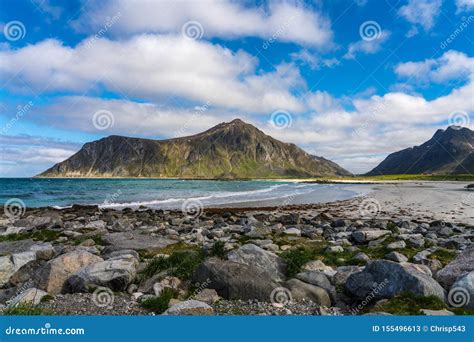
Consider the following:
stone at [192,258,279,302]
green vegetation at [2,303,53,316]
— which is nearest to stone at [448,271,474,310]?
stone at [192,258,279,302]

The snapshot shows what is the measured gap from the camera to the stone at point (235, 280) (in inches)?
381

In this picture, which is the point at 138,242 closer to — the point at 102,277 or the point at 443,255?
the point at 102,277

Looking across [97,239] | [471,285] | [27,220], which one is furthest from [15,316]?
[27,220]

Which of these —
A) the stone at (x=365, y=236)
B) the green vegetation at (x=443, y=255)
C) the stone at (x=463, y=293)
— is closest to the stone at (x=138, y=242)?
the stone at (x=365, y=236)

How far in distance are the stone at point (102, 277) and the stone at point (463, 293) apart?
9.00 metres

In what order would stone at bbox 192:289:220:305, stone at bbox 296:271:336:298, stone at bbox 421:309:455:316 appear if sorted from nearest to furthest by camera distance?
stone at bbox 421:309:455:316, stone at bbox 192:289:220:305, stone at bbox 296:271:336:298

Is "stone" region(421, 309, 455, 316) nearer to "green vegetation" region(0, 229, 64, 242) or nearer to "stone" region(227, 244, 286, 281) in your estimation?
"stone" region(227, 244, 286, 281)

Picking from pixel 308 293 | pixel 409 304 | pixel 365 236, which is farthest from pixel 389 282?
pixel 365 236

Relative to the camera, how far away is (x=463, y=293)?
9195 millimetres

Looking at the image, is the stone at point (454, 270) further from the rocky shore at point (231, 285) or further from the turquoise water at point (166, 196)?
the turquoise water at point (166, 196)

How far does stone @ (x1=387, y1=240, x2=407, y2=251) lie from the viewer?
1733 centimetres

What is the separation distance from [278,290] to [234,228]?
15.4m

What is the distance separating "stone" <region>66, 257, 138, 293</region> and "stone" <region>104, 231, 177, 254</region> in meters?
5.62

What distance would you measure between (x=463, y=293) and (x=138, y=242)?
1438 centimetres
